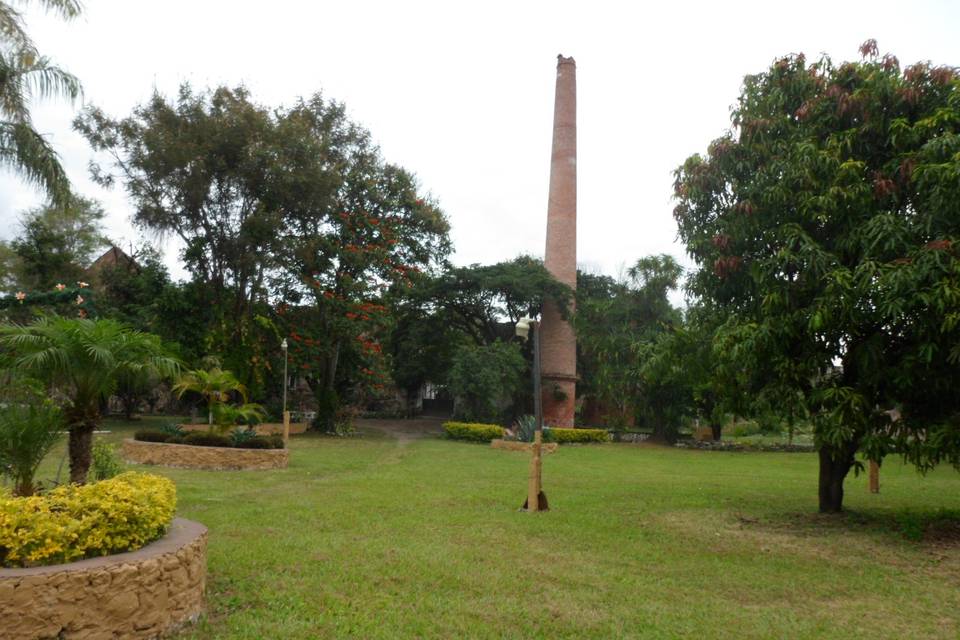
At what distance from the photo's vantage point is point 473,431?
91.6ft

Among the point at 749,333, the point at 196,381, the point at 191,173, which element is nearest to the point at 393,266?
the point at 191,173

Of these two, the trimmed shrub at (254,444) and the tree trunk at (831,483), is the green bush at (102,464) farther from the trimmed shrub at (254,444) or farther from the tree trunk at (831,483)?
the tree trunk at (831,483)

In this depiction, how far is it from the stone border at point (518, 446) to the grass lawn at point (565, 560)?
9803 millimetres

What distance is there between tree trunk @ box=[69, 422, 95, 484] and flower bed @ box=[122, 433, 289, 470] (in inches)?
303

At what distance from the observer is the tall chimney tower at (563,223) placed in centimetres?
3247

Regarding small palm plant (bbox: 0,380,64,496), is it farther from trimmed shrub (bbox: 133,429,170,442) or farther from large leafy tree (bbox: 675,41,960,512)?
trimmed shrub (bbox: 133,429,170,442)

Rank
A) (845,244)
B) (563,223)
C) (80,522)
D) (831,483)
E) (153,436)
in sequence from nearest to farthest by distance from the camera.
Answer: (80,522) → (845,244) → (831,483) → (153,436) → (563,223)

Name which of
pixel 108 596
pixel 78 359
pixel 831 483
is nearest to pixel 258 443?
pixel 78 359

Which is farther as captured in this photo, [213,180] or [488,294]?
[488,294]

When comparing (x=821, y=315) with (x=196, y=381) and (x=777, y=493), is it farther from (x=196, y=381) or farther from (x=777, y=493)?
(x=196, y=381)

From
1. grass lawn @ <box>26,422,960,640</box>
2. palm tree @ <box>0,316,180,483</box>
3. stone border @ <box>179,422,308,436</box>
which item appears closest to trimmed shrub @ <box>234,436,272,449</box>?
grass lawn @ <box>26,422,960,640</box>

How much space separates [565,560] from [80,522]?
455cm

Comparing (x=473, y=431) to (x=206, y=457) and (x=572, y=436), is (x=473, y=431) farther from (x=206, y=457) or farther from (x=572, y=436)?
(x=206, y=457)

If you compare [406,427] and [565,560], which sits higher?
[565,560]
